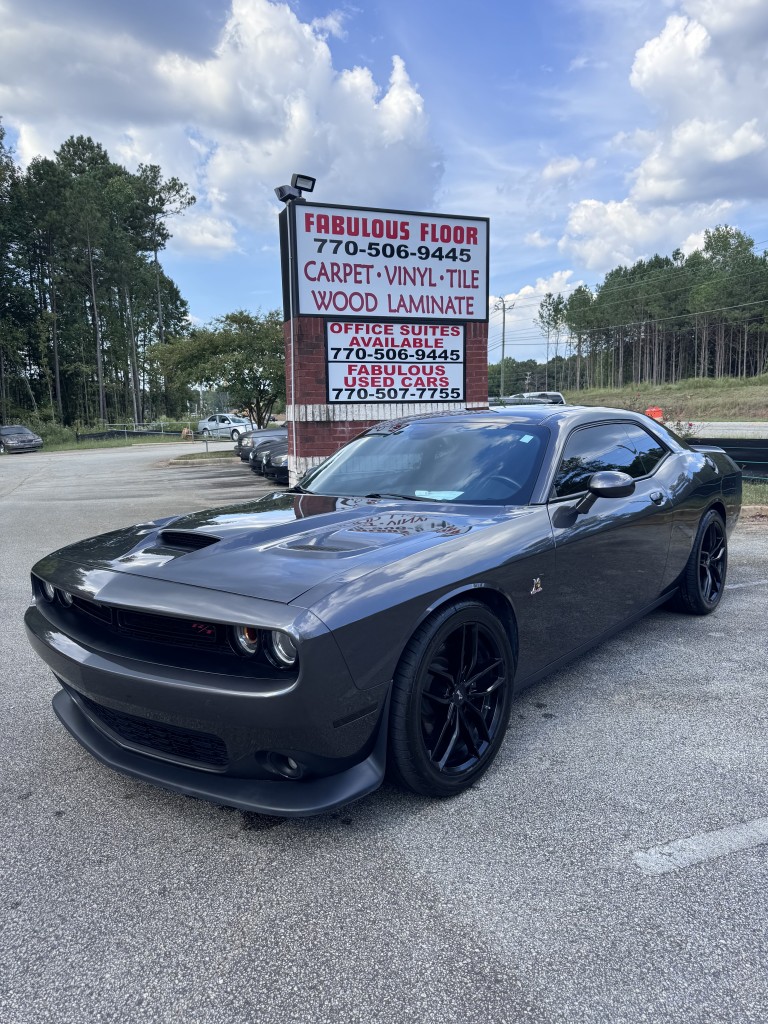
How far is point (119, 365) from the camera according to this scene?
2367 inches

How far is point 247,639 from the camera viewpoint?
7.16 feet

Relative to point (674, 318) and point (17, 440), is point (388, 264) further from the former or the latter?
point (674, 318)

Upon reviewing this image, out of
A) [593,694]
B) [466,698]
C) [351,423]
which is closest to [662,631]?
[593,694]

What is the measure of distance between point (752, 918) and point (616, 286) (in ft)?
304

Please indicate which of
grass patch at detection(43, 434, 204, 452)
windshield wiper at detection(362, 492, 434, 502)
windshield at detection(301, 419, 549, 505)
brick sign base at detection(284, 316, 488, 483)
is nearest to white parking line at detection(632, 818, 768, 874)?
windshield at detection(301, 419, 549, 505)

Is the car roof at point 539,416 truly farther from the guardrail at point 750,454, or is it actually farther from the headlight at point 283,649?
the guardrail at point 750,454

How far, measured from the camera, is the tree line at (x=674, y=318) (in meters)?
64.9

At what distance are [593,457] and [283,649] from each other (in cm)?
226

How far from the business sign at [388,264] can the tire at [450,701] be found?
7.06m

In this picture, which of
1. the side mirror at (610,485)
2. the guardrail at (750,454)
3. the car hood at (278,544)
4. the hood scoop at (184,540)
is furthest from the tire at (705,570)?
the guardrail at (750,454)

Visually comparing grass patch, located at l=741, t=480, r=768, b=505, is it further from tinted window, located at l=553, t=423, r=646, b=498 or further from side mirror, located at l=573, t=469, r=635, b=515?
side mirror, located at l=573, t=469, r=635, b=515

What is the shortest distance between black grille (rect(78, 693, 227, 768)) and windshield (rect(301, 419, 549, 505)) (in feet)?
5.06

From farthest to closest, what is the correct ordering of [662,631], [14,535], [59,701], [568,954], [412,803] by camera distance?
[14,535]
[662,631]
[59,701]
[412,803]
[568,954]

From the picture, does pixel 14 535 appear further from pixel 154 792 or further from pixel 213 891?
pixel 213 891
